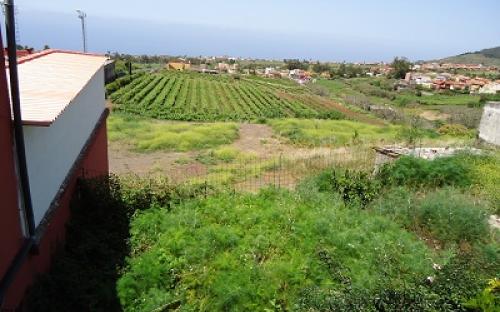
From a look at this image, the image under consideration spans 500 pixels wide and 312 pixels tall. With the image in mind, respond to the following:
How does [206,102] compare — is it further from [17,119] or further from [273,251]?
[17,119]

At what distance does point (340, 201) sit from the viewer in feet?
34.8

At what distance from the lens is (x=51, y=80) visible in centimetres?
835

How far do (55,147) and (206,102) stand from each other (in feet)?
134

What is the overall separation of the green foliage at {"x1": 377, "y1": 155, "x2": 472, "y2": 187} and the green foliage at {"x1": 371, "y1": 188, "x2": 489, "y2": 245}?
1.49 metres

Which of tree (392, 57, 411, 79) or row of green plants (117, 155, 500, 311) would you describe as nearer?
row of green plants (117, 155, 500, 311)

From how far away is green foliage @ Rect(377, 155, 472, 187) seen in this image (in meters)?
12.0

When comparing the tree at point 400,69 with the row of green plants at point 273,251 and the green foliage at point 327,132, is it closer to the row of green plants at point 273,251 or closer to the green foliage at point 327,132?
the green foliage at point 327,132

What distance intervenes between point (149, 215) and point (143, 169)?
10703mm

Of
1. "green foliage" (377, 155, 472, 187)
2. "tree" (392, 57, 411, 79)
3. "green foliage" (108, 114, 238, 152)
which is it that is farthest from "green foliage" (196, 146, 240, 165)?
"tree" (392, 57, 411, 79)

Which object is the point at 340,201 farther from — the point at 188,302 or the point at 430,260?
the point at 188,302

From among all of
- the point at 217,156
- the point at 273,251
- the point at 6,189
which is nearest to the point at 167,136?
the point at 217,156

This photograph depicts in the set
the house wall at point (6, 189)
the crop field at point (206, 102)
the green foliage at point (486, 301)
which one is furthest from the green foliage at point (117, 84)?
the green foliage at point (486, 301)

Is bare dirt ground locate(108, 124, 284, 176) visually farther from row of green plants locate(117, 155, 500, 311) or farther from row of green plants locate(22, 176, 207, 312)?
row of green plants locate(117, 155, 500, 311)

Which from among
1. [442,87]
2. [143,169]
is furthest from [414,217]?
[442,87]
